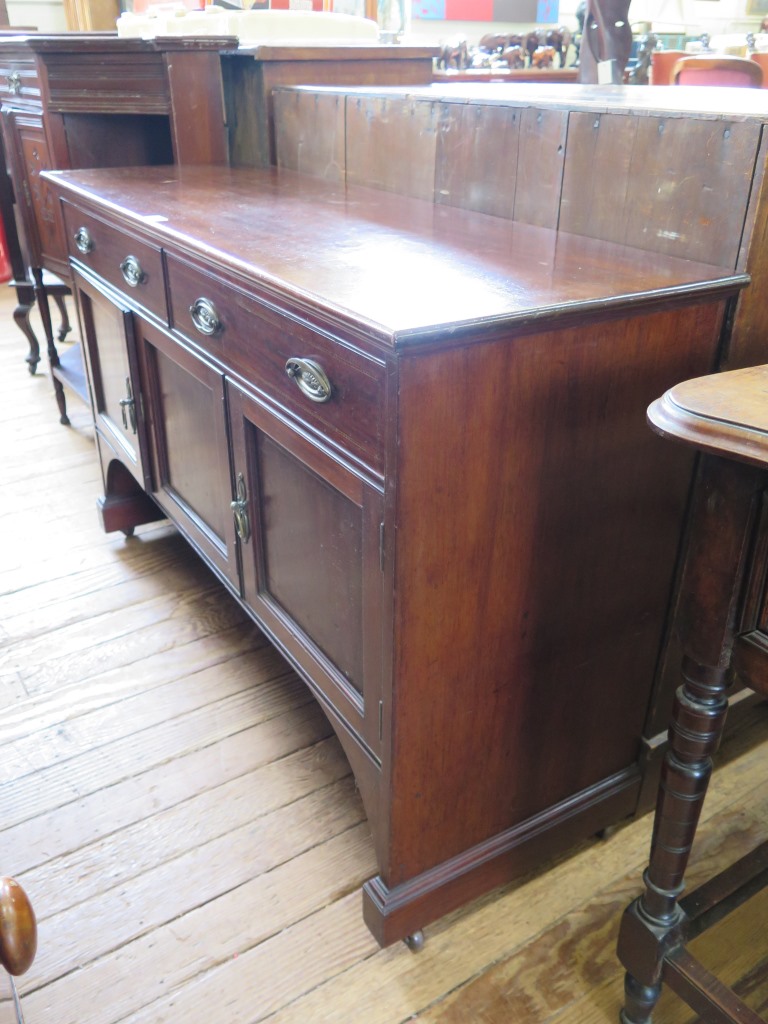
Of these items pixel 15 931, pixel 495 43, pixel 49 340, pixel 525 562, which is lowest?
pixel 49 340

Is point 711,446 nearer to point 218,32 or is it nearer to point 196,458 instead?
point 196,458

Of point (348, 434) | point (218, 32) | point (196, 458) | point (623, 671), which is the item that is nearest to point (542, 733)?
point (623, 671)

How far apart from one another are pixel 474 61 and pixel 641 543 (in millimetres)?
3663

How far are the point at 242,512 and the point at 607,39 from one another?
1.45 metres

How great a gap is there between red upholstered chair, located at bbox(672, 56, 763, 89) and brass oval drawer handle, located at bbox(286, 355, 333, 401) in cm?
275

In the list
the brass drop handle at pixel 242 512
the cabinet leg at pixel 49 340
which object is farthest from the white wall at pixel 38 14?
the brass drop handle at pixel 242 512

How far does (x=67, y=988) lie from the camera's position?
109 centimetres

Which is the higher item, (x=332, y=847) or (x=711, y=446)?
(x=711, y=446)

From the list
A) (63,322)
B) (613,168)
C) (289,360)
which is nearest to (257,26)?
(613,168)

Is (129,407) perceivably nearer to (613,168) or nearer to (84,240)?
(84,240)

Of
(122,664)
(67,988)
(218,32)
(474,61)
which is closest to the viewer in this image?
(67,988)

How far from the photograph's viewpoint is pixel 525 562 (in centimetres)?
100

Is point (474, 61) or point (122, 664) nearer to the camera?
point (122, 664)

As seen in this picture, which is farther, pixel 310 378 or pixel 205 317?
pixel 205 317
